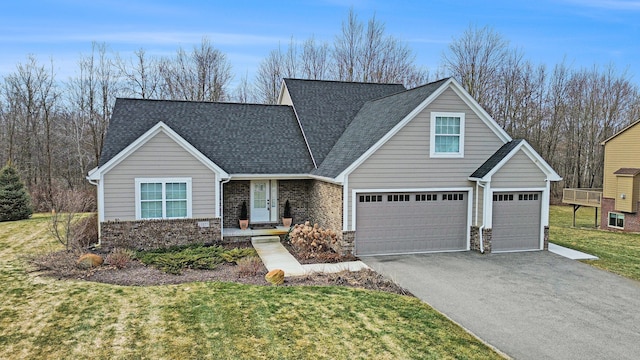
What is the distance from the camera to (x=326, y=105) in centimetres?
1955

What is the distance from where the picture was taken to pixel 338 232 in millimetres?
13828

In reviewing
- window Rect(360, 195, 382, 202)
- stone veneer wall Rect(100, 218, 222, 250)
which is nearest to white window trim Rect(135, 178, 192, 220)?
stone veneer wall Rect(100, 218, 222, 250)

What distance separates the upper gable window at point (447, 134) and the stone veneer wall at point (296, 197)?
5485 mm

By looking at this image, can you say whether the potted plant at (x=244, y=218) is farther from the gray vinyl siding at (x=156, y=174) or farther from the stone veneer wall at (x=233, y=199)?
the gray vinyl siding at (x=156, y=174)

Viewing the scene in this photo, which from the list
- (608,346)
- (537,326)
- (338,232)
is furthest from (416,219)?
(608,346)

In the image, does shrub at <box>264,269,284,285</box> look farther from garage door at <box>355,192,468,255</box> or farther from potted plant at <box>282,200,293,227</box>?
potted plant at <box>282,200,293,227</box>

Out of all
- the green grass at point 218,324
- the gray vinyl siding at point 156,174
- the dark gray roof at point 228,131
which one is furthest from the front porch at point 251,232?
the green grass at point 218,324

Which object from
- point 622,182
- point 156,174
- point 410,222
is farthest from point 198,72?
point 622,182

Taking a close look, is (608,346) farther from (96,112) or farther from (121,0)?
(96,112)

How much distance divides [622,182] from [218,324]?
25762 millimetres

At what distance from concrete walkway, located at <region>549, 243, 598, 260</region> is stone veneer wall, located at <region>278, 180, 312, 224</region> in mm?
9055

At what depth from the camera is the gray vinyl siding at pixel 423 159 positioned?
13.7m

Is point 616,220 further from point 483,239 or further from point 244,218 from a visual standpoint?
point 244,218

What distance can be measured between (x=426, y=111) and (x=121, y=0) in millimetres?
11055
